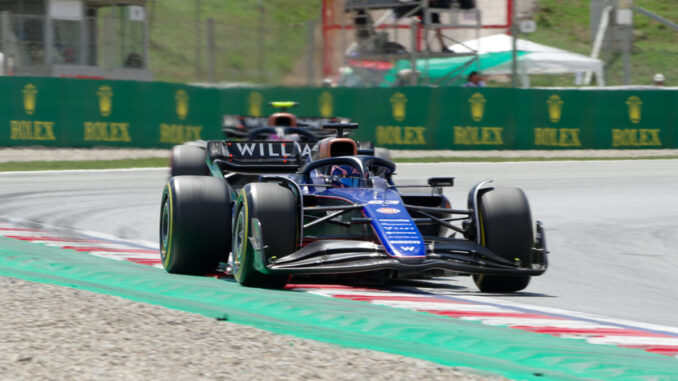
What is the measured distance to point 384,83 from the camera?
26.9 m

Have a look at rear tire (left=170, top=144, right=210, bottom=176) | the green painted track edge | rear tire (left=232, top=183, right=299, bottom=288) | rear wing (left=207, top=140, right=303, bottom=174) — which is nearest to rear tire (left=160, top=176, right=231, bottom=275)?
the green painted track edge

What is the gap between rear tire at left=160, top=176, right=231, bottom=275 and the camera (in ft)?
24.5

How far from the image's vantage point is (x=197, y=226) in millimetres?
7496

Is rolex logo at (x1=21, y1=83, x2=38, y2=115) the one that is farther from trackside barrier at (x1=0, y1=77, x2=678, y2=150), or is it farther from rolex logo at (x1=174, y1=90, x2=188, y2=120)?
rolex logo at (x1=174, y1=90, x2=188, y2=120)

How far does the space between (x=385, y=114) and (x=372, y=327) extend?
17.4m

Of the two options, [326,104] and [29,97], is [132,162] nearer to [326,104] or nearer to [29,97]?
[29,97]

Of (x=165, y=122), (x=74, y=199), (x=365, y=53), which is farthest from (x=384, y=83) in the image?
(x=74, y=199)

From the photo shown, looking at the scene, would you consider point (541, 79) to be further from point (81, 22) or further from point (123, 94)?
point (123, 94)

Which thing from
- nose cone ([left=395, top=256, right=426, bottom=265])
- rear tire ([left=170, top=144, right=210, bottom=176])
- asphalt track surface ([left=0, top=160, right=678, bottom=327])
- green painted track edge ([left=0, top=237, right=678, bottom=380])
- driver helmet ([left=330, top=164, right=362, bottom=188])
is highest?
driver helmet ([left=330, top=164, right=362, bottom=188])

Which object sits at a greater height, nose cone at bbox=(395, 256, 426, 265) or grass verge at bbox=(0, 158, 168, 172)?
nose cone at bbox=(395, 256, 426, 265)

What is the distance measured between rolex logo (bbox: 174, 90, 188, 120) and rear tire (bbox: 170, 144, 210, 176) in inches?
406

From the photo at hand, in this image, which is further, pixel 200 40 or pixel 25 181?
pixel 200 40

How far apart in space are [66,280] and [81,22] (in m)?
21.6

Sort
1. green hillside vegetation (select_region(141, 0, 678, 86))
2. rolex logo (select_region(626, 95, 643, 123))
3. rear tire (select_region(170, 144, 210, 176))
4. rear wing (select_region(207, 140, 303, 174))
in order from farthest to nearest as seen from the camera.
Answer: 1. green hillside vegetation (select_region(141, 0, 678, 86))
2. rolex logo (select_region(626, 95, 643, 123))
3. rear tire (select_region(170, 144, 210, 176))
4. rear wing (select_region(207, 140, 303, 174))
